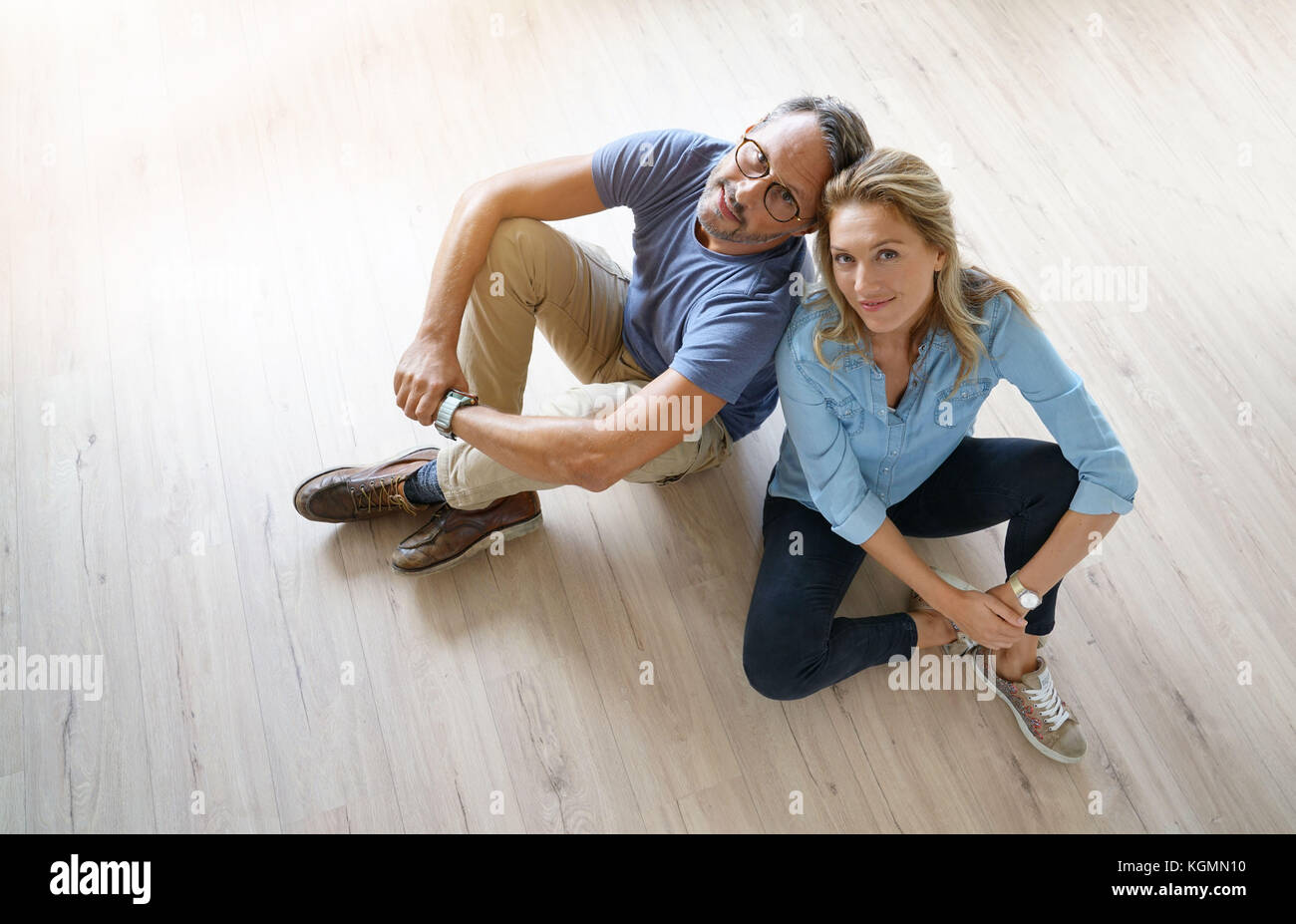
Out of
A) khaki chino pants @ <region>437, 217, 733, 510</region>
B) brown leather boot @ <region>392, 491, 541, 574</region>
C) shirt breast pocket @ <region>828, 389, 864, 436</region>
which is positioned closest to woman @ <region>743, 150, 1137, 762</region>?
shirt breast pocket @ <region>828, 389, 864, 436</region>

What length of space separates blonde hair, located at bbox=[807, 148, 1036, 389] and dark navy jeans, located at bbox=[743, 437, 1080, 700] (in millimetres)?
243

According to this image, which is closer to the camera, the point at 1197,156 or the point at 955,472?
the point at 955,472

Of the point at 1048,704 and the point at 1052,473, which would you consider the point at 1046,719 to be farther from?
the point at 1052,473

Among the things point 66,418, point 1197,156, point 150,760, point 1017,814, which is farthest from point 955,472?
point 66,418

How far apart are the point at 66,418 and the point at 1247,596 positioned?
252 cm

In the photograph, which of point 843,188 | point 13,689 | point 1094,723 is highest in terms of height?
point 843,188

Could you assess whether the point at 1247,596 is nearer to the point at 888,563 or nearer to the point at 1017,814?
the point at 1017,814

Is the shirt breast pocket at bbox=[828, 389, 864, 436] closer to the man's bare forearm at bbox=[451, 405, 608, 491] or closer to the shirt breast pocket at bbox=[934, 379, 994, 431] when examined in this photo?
the shirt breast pocket at bbox=[934, 379, 994, 431]

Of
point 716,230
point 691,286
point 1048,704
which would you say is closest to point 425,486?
point 691,286

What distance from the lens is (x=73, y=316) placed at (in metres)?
2.24

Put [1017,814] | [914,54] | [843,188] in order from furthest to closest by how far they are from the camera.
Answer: [914,54], [1017,814], [843,188]

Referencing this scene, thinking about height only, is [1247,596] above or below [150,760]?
above

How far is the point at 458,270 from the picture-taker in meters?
1.71

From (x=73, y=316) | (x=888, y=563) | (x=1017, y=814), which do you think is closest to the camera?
(x=888, y=563)
